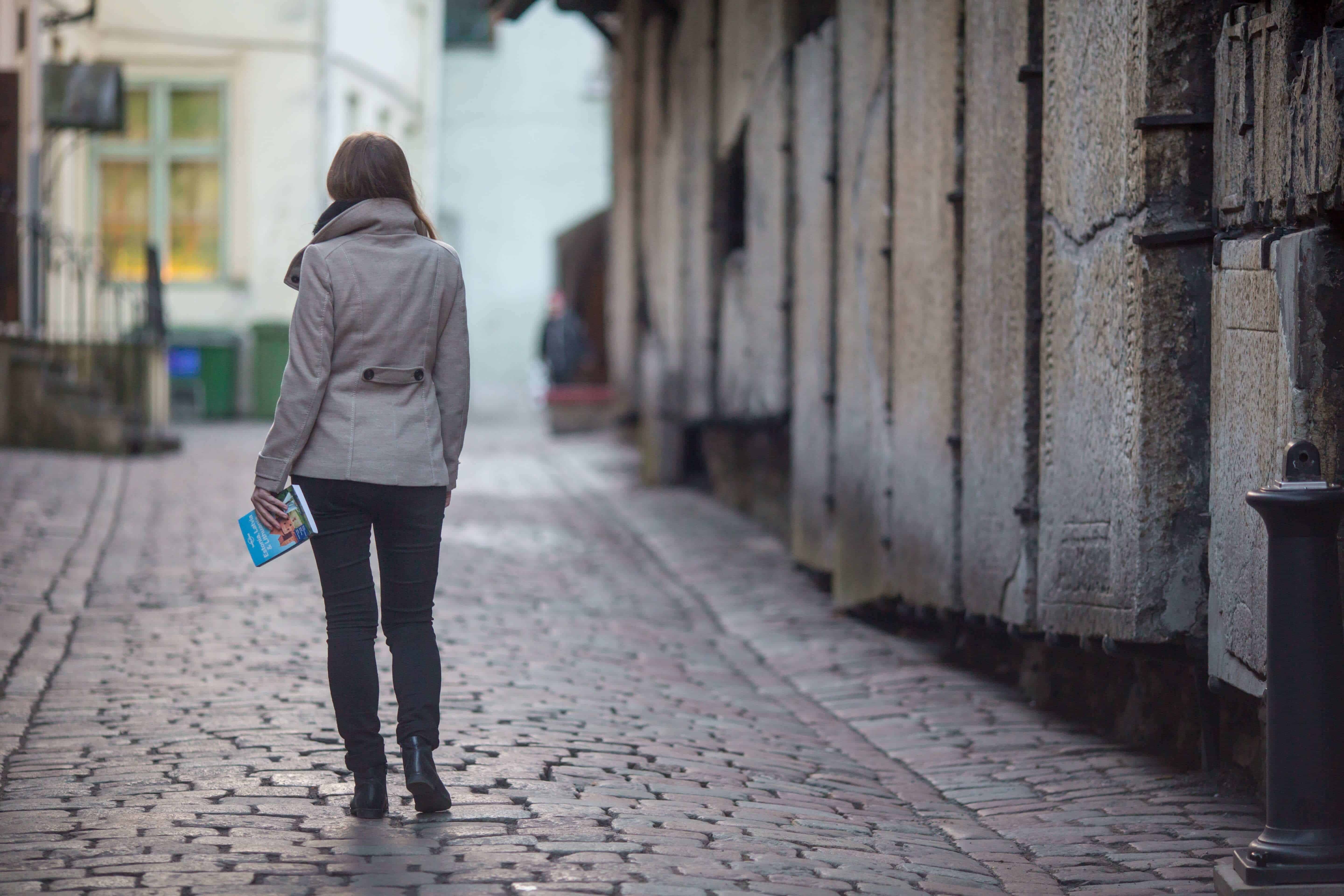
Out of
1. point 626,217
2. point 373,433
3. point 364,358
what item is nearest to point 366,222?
point 364,358

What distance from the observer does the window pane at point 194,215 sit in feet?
69.6

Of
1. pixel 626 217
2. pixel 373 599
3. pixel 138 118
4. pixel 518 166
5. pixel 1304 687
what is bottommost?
pixel 1304 687

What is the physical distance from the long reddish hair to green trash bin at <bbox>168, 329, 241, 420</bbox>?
1682 centimetres

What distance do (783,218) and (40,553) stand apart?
4353 millimetres

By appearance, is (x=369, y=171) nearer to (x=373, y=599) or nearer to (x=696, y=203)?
(x=373, y=599)

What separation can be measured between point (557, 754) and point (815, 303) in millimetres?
4400

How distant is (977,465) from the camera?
6402 mm

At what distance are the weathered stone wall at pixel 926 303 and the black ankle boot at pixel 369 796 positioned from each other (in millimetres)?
3000

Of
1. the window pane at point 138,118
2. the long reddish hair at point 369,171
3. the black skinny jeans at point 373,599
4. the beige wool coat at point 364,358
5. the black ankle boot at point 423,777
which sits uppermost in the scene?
the window pane at point 138,118

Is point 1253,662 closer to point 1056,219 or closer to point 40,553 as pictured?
point 1056,219

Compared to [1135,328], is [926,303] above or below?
above

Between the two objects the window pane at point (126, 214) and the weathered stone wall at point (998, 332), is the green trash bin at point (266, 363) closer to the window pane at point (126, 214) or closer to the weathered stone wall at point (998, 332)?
the window pane at point (126, 214)

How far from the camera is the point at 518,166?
1224 inches

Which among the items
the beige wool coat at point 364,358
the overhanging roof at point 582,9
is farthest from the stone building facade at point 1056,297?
the overhanging roof at point 582,9
